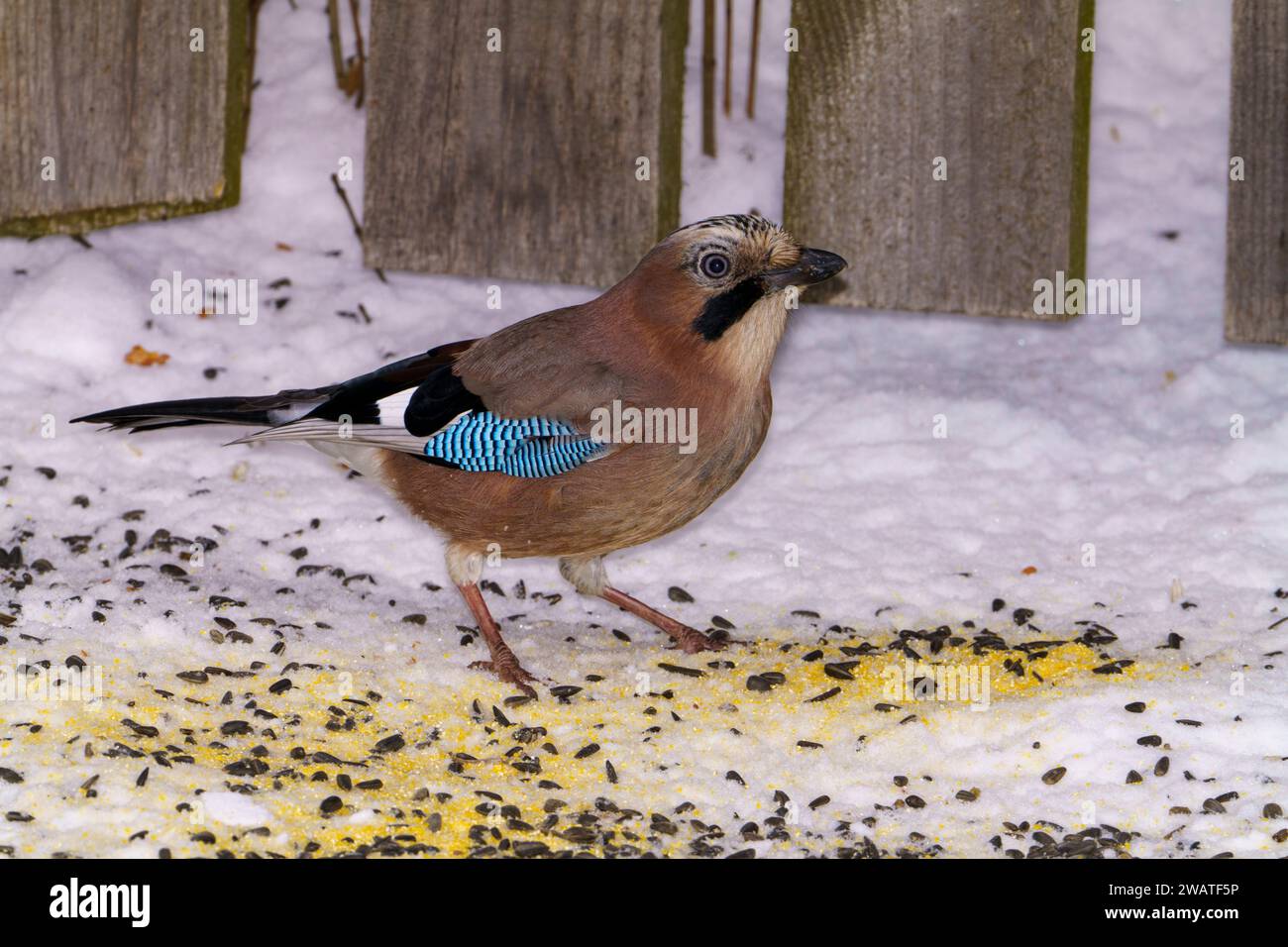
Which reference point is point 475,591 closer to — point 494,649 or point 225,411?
point 494,649

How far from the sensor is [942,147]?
204 inches

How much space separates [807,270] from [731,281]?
21cm

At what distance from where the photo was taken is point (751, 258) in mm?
4477

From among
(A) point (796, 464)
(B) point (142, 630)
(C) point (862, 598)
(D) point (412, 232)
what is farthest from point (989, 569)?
(B) point (142, 630)

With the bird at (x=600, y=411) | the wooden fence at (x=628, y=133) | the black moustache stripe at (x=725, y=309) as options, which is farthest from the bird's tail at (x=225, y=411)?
the black moustache stripe at (x=725, y=309)

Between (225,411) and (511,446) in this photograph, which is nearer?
(511,446)

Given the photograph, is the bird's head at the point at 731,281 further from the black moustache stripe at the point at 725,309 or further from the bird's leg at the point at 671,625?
the bird's leg at the point at 671,625

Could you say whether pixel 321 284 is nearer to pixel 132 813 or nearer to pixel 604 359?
pixel 604 359

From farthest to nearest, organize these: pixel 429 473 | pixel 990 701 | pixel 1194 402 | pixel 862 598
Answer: pixel 1194 402 → pixel 862 598 → pixel 429 473 → pixel 990 701

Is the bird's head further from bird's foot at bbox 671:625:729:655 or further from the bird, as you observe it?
bird's foot at bbox 671:625:729:655

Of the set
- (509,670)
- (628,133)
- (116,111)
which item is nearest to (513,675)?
(509,670)

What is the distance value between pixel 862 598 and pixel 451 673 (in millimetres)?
1222

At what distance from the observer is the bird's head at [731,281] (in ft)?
14.6

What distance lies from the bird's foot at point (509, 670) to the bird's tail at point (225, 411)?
87 cm
